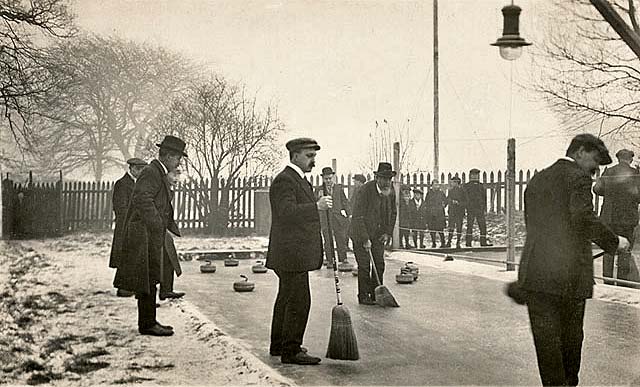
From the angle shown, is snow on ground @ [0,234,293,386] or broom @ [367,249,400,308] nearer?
snow on ground @ [0,234,293,386]

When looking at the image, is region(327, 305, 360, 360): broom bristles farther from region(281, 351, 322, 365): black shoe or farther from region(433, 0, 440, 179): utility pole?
region(433, 0, 440, 179): utility pole

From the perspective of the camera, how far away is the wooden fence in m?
13.0

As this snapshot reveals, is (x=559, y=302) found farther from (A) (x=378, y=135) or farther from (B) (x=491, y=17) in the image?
(A) (x=378, y=135)

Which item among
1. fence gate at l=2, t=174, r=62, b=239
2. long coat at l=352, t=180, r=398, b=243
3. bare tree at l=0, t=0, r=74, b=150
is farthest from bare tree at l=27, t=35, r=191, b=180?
long coat at l=352, t=180, r=398, b=243

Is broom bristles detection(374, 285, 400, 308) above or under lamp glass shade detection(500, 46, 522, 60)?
under

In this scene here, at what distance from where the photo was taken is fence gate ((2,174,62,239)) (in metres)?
10.5

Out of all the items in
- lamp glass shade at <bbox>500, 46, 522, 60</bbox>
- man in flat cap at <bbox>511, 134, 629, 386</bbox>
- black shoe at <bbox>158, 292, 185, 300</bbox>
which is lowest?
black shoe at <bbox>158, 292, 185, 300</bbox>

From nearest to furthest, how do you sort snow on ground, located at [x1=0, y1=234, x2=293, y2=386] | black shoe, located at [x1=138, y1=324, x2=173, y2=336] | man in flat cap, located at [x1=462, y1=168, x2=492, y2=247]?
snow on ground, located at [x1=0, y1=234, x2=293, y2=386] < black shoe, located at [x1=138, y1=324, x2=173, y2=336] < man in flat cap, located at [x1=462, y1=168, x2=492, y2=247]

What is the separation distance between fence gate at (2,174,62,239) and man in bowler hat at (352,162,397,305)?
15.2 feet

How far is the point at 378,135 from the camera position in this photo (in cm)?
1165

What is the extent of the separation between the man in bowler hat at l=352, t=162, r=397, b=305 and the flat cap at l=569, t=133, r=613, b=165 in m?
3.65

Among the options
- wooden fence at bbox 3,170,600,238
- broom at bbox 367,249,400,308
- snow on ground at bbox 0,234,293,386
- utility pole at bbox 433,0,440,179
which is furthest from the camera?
wooden fence at bbox 3,170,600,238

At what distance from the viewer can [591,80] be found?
11.0 metres

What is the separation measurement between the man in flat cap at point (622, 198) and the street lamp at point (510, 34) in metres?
3.80
